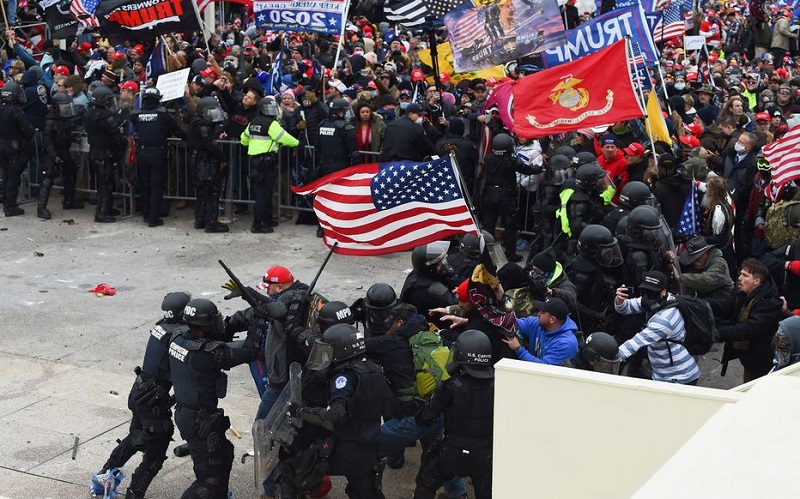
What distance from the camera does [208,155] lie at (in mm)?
15016

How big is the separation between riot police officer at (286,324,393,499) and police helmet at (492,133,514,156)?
→ 231 inches

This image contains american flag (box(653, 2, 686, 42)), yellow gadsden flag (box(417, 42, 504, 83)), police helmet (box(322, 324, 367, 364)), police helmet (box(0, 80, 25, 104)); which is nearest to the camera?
police helmet (box(322, 324, 367, 364))

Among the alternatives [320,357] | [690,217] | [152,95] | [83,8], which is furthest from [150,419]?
[83,8]

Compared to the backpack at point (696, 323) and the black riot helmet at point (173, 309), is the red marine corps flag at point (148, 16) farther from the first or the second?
the backpack at point (696, 323)

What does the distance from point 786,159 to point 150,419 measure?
638 cm

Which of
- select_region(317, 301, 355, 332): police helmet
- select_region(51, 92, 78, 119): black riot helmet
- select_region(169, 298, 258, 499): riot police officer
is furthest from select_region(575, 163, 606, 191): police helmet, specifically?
select_region(51, 92, 78, 119): black riot helmet

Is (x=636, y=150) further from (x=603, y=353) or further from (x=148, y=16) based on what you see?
(x=148, y=16)

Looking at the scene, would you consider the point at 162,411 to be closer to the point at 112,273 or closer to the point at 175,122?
the point at 112,273

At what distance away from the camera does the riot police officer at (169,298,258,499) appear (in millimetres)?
7844

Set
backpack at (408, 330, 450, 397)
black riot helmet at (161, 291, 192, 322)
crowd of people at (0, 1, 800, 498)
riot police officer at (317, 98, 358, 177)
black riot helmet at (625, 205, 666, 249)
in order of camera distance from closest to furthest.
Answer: crowd of people at (0, 1, 800, 498), black riot helmet at (161, 291, 192, 322), backpack at (408, 330, 450, 397), black riot helmet at (625, 205, 666, 249), riot police officer at (317, 98, 358, 177)

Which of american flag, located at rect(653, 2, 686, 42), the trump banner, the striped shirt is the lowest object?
the striped shirt

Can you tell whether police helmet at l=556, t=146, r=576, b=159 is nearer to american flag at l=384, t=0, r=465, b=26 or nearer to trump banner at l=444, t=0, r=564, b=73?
trump banner at l=444, t=0, r=564, b=73

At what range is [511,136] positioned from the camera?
13.5 metres

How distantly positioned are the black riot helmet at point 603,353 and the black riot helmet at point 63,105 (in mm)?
9512
